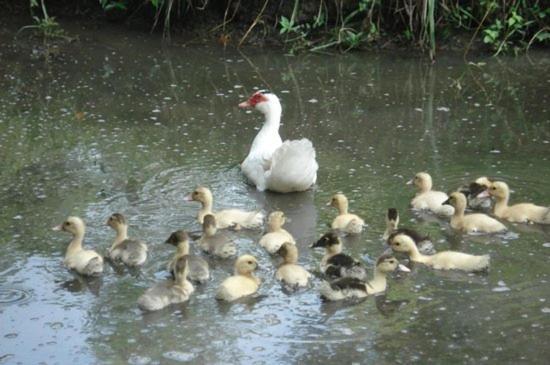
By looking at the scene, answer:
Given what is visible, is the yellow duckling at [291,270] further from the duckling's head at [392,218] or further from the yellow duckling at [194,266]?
the duckling's head at [392,218]

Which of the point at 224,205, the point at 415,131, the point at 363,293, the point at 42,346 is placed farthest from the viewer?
the point at 415,131

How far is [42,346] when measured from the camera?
18.6 feet

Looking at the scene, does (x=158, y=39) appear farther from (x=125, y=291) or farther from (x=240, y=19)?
(x=125, y=291)

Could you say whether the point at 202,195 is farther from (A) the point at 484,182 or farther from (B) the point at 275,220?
(A) the point at 484,182

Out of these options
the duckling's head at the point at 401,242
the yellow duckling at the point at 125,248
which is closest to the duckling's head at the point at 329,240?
the duckling's head at the point at 401,242

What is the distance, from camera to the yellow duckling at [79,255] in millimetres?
6535

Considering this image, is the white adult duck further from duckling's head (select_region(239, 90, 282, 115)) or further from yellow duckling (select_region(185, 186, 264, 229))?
yellow duckling (select_region(185, 186, 264, 229))

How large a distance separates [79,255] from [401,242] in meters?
1.93

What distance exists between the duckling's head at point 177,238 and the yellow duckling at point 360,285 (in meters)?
0.94

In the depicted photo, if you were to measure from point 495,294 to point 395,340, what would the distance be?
2.84ft

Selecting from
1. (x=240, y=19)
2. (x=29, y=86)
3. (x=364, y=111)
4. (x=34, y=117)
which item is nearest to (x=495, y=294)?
(x=364, y=111)

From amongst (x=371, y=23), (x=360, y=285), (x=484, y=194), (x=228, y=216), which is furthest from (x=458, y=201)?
(x=371, y=23)

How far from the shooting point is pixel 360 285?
619 cm

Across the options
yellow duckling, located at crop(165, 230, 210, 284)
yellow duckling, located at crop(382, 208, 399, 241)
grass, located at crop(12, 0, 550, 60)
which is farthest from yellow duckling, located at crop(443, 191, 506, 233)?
grass, located at crop(12, 0, 550, 60)
